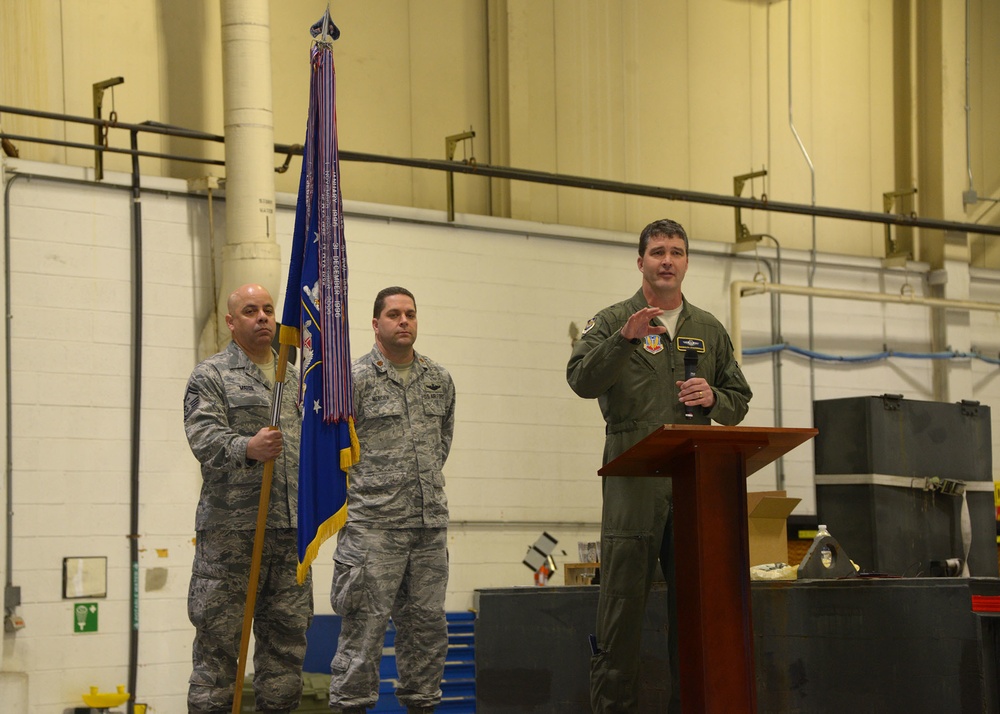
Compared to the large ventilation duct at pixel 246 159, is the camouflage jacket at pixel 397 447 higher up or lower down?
lower down

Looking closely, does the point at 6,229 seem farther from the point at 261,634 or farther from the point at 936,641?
the point at 936,641

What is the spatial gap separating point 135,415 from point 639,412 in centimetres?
340

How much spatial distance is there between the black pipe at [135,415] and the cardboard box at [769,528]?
9.96ft

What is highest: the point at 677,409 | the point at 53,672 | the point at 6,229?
the point at 6,229

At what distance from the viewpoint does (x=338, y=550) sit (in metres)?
4.30

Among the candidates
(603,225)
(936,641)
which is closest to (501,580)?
(603,225)

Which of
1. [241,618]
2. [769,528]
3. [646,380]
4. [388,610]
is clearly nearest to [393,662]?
[769,528]

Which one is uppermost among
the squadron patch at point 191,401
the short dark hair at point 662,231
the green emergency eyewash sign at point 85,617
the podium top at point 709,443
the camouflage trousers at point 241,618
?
the short dark hair at point 662,231

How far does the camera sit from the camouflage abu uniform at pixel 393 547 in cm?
417

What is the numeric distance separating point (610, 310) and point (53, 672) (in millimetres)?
3622

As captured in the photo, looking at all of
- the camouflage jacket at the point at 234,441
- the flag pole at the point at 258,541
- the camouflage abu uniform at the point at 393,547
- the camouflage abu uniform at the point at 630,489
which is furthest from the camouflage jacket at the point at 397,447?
the camouflage abu uniform at the point at 630,489

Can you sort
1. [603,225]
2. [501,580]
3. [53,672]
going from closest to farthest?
[53,672], [501,580], [603,225]

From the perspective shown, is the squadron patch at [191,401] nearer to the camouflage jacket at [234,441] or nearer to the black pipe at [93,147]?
the camouflage jacket at [234,441]

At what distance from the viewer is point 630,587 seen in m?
3.74
